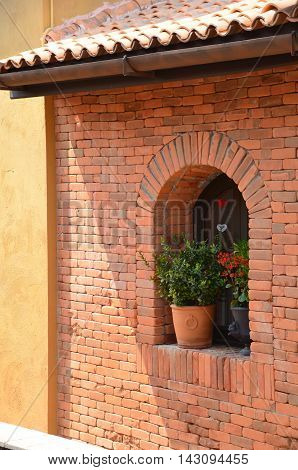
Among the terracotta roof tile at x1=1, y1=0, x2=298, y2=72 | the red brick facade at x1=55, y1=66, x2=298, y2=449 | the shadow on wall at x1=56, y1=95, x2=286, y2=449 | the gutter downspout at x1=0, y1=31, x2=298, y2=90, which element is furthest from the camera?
the shadow on wall at x1=56, y1=95, x2=286, y2=449

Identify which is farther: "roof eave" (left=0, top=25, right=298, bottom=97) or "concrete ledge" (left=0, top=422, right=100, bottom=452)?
"concrete ledge" (left=0, top=422, right=100, bottom=452)

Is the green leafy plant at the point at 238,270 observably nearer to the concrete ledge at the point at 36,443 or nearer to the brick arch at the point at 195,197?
the brick arch at the point at 195,197

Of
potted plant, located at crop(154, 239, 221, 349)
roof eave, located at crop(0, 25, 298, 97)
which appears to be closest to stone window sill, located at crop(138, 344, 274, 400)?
potted plant, located at crop(154, 239, 221, 349)

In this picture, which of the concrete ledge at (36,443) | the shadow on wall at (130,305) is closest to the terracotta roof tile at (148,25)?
the shadow on wall at (130,305)

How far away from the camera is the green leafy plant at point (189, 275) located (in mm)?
7449

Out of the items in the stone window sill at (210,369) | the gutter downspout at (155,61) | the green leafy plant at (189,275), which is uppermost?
the gutter downspout at (155,61)

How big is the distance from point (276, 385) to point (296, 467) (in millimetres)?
701

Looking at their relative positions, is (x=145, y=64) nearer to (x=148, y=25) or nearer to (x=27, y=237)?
(x=148, y=25)

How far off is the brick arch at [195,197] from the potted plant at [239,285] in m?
0.31

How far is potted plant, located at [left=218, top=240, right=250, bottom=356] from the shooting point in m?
7.19

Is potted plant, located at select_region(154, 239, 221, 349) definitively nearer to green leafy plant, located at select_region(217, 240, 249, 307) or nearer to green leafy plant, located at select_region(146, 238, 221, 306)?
green leafy plant, located at select_region(146, 238, 221, 306)

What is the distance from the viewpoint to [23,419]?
351 inches

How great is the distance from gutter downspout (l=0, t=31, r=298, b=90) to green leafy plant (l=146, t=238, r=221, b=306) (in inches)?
60.1

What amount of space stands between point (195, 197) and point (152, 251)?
60 centimetres
